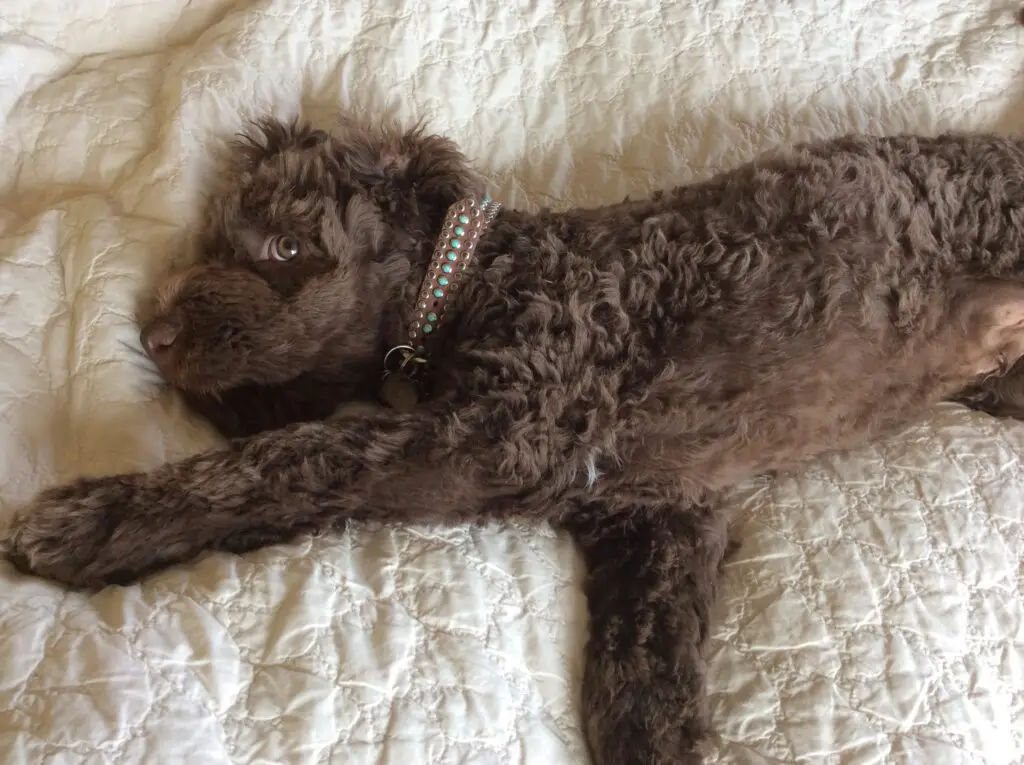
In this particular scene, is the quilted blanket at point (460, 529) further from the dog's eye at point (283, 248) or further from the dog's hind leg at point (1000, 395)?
the dog's eye at point (283, 248)

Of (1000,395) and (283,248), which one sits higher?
(1000,395)

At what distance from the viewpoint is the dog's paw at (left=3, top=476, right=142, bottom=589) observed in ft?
4.48

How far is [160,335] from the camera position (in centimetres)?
162

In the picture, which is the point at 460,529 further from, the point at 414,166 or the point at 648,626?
the point at 414,166

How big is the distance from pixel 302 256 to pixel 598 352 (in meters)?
0.62

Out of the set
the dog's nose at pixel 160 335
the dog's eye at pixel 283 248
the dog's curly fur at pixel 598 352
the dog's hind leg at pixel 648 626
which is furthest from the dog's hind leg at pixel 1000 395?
the dog's nose at pixel 160 335

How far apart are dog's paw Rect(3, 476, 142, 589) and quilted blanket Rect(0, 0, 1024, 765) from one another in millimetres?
38

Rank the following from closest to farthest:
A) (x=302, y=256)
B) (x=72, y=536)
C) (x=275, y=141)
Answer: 1. (x=72, y=536)
2. (x=302, y=256)
3. (x=275, y=141)

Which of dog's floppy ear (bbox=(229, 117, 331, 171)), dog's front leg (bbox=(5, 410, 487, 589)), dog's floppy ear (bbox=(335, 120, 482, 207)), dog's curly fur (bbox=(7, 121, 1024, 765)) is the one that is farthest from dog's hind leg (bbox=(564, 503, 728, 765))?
dog's floppy ear (bbox=(229, 117, 331, 171))

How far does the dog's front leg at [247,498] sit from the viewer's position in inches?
54.2

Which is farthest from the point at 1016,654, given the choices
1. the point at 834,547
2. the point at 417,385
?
the point at 417,385

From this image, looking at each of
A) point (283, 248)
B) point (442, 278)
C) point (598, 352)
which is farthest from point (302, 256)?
point (598, 352)

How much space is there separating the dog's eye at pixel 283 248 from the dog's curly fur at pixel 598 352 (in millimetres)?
18

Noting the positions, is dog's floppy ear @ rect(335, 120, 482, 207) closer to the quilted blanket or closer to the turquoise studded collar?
the turquoise studded collar
